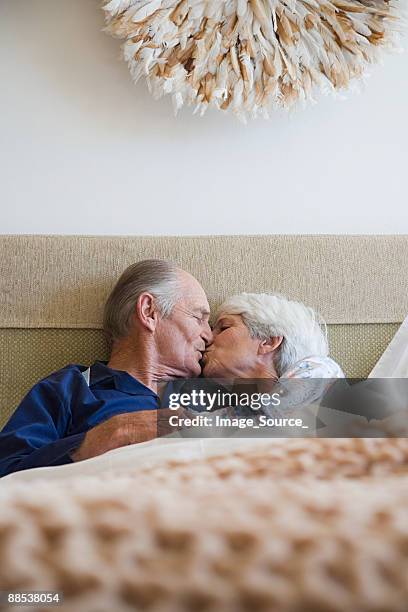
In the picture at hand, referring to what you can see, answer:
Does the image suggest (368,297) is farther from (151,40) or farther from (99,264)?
(151,40)

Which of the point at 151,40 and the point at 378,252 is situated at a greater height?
the point at 151,40

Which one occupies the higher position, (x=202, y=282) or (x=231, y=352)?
(x=202, y=282)

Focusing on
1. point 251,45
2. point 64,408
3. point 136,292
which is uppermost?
point 251,45

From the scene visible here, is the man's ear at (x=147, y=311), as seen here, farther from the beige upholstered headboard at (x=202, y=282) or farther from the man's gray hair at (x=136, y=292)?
the beige upholstered headboard at (x=202, y=282)

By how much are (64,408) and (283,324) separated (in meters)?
0.51

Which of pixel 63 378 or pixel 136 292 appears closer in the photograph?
pixel 63 378

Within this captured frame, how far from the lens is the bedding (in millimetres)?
149

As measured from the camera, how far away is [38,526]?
156 millimetres

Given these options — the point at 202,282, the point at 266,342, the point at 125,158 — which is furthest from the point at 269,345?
the point at 125,158

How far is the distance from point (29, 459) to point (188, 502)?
3.79ft

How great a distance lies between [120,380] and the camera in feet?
5.13

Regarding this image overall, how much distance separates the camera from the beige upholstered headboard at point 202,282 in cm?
165

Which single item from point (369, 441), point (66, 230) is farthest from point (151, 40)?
point (369, 441)

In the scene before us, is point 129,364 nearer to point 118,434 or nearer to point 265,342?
point 265,342
